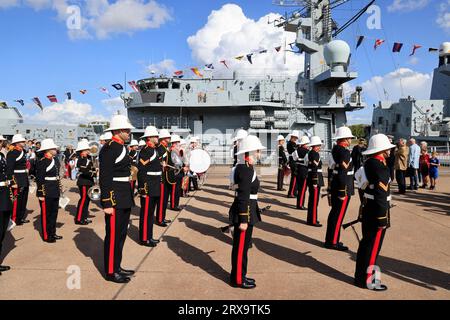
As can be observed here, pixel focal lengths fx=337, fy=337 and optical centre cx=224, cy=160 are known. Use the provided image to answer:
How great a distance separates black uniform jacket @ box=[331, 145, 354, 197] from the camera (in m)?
5.84

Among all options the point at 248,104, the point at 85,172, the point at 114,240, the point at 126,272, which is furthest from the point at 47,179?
the point at 248,104

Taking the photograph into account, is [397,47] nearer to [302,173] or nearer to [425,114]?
[425,114]

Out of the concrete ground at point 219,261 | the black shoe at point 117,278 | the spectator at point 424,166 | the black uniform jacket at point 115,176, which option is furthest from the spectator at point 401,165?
the black shoe at point 117,278

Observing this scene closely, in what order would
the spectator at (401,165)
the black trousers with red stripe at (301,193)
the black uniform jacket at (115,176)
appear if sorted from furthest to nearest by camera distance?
the spectator at (401,165) → the black trousers with red stripe at (301,193) → the black uniform jacket at (115,176)

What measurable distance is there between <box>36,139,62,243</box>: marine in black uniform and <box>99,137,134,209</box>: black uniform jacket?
247 centimetres

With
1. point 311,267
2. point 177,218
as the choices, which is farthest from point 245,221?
point 177,218

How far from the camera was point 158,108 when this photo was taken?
24.5 meters

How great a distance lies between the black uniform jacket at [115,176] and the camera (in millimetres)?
4375

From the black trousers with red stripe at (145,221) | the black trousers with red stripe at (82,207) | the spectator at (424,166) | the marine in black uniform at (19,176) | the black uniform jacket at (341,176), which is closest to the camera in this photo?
the black uniform jacket at (341,176)

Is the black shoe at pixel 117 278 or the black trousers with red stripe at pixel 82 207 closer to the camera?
the black shoe at pixel 117 278

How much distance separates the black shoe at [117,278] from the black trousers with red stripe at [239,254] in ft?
4.47

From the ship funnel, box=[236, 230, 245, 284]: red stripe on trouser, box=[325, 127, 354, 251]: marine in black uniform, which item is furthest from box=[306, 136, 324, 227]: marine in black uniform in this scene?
the ship funnel

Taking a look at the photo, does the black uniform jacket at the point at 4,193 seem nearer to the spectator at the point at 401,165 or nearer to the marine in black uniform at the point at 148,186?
the marine in black uniform at the point at 148,186

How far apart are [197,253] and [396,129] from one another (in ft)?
87.2
